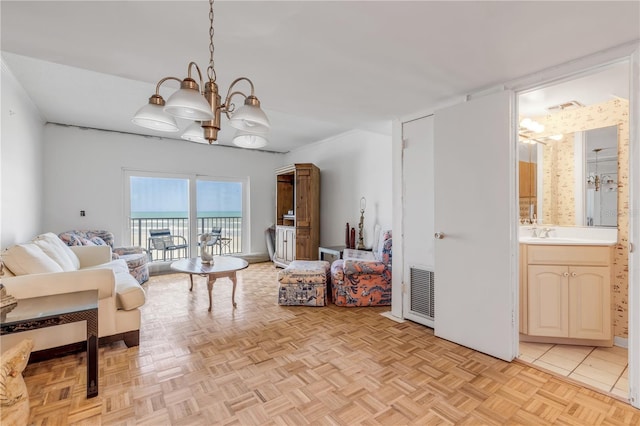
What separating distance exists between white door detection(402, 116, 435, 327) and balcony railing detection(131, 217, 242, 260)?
10.5 feet

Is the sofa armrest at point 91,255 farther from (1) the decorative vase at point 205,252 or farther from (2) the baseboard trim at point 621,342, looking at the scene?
(2) the baseboard trim at point 621,342

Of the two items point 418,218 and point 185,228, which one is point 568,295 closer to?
point 418,218

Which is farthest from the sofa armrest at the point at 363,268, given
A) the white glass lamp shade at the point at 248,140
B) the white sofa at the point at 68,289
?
the white sofa at the point at 68,289

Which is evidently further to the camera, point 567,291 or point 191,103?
point 567,291

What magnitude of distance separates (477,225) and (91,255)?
431cm

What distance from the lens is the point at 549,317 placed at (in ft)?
8.08

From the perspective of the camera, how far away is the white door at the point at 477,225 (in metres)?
2.21

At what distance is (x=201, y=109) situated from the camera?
4.37 ft

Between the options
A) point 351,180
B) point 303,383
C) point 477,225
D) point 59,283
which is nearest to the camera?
point 303,383


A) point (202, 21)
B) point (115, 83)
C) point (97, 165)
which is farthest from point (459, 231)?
point (97, 165)

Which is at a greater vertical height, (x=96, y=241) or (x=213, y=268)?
(x=96, y=241)

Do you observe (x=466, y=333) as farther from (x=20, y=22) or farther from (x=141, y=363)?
(x=20, y=22)

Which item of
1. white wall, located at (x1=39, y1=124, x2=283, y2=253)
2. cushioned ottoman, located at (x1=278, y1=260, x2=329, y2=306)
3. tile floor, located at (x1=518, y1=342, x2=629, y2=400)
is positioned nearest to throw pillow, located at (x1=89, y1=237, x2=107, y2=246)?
white wall, located at (x1=39, y1=124, x2=283, y2=253)

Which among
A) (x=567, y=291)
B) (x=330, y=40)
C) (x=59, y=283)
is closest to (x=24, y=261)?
(x=59, y=283)
